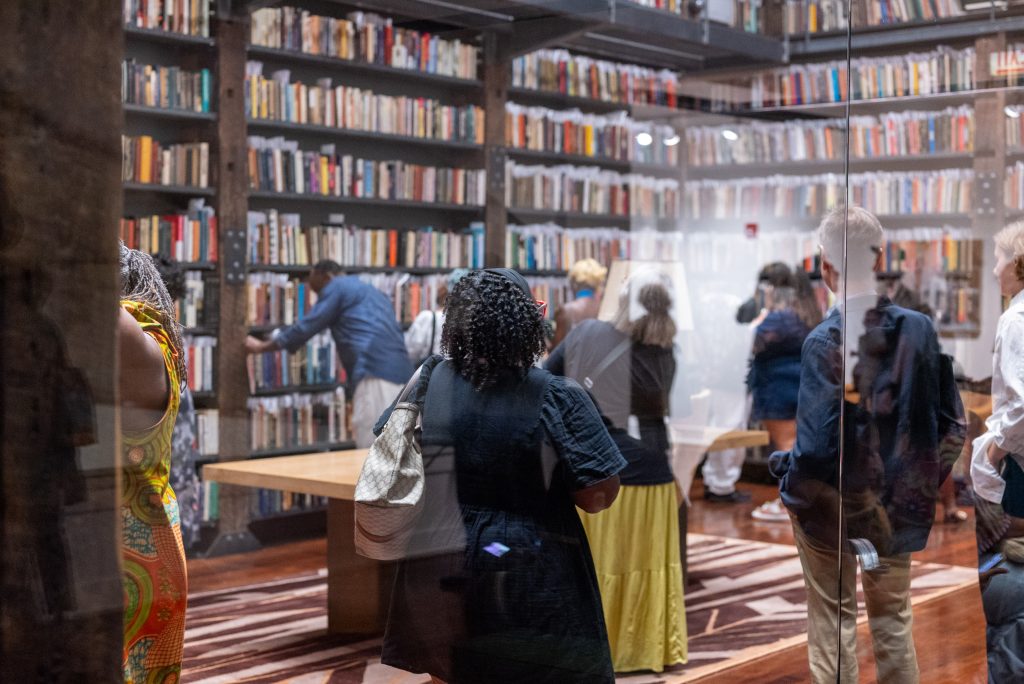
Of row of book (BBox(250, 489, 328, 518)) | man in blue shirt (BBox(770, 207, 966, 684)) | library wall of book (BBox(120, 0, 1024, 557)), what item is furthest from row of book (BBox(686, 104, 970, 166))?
row of book (BBox(250, 489, 328, 518))

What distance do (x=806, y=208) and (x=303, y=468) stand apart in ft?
9.27

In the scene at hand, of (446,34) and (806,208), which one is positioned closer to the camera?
(446,34)

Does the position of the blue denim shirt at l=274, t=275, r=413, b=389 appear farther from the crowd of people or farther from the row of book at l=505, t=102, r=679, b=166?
the row of book at l=505, t=102, r=679, b=166

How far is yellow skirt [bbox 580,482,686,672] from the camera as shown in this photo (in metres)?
3.57

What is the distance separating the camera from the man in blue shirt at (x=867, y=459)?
10.6ft

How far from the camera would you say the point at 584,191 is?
15.9 feet

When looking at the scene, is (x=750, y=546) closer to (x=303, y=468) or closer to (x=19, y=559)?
(x=303, y=468)

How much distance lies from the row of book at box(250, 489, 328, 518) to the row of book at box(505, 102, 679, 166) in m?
1.53

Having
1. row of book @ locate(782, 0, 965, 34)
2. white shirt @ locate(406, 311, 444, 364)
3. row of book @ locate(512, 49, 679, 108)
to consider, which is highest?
row of book @ locate(782, 0, 965, 34)

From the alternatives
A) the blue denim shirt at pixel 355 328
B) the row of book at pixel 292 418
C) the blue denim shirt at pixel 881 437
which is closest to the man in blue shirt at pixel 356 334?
the blue denim shirt at pixel 355 328

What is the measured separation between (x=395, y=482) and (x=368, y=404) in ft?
3.15

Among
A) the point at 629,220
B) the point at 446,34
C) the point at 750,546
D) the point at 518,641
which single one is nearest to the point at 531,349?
the point at 518,641

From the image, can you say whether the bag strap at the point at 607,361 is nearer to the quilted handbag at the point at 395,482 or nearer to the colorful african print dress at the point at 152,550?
the quilted handbag at the point at 395,482

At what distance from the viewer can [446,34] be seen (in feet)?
10.9
